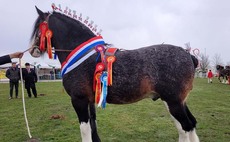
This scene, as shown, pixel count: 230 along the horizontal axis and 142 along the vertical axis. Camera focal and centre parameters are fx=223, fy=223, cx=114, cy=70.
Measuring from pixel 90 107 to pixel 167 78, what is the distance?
1703 millimetres

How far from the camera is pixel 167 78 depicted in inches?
142

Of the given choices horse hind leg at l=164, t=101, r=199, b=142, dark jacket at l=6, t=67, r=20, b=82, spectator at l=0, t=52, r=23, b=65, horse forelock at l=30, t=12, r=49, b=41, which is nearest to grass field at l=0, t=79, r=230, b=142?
horse hind leg at l=164, t=101, r=199, b=142

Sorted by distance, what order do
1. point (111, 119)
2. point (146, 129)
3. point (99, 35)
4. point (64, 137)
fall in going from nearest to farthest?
1. point (99, 35)
2. point (64, 137)
3. point (146, 129)
4. point (111, 119)

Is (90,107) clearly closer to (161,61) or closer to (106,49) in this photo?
(106,49)

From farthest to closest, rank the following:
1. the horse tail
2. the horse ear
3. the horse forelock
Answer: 1. the horse forelock
2. the horse ear
3. the horse tail

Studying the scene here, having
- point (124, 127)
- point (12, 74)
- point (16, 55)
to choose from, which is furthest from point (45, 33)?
point (12, 74)

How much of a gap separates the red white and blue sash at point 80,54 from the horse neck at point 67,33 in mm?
118

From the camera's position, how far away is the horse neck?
162 inches

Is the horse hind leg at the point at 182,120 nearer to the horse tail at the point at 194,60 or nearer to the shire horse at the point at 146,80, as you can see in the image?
the shire horse at the point at 146,80

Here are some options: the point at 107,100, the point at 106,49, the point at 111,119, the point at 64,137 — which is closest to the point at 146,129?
the point at 111,119

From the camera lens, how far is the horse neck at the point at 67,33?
4.11 metres

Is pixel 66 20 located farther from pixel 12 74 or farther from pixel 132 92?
pixel 12 74

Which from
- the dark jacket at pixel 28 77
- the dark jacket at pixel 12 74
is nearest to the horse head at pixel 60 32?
the dark jacket at pixel 28 77

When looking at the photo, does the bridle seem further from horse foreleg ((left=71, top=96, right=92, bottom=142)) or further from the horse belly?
the horse belly
